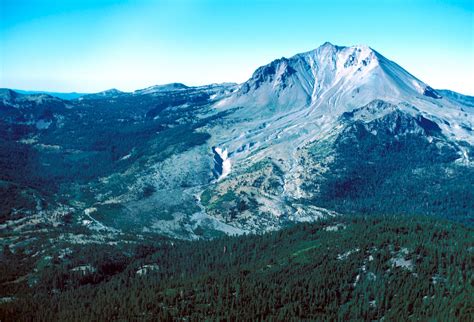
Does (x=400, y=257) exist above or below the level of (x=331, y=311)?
above

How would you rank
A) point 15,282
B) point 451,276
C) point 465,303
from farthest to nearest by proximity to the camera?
point 15,282, point 451,276, point 465,303

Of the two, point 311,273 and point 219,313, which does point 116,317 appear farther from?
point 311,273

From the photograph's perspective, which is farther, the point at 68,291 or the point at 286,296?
the point at 68,291

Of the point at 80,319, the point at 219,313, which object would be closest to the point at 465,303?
the point at 219,313

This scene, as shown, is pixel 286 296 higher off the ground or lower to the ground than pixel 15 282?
higher

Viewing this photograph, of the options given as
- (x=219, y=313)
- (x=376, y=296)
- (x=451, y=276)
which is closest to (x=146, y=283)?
(x=219, y=313)

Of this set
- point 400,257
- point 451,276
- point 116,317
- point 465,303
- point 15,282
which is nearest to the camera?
point 465,303

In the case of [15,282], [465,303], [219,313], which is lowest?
[15,282]

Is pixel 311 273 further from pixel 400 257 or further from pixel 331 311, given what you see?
pixel 400 257

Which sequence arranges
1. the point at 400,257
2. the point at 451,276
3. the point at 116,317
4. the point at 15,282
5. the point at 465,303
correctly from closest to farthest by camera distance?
the point at 465,303
the point at 116,317
the point at 451,276
the point at 400,257
the point at 15,282
